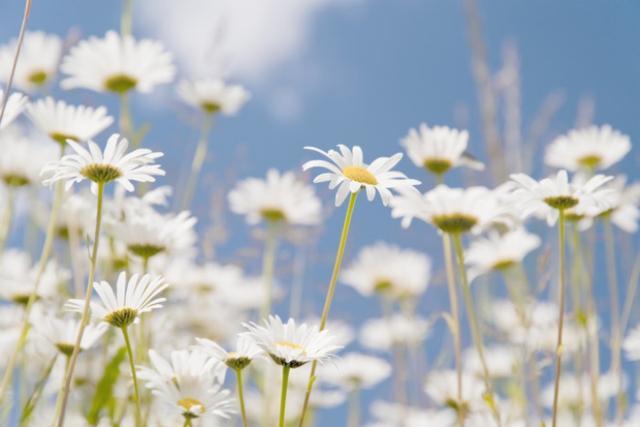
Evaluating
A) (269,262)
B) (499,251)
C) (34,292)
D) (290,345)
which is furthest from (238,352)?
(499,251)

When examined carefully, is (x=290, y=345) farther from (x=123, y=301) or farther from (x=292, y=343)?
(x=123, y=301)

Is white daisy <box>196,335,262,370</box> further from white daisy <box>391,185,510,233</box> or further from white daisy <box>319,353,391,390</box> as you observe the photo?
white daisy <box>319,353,391,390</box>

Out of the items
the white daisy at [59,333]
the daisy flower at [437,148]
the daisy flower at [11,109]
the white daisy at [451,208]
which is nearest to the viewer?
the daisy flower at [11,109]

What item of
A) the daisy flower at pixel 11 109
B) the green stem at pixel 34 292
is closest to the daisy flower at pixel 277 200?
the green stem at pixel 34 292

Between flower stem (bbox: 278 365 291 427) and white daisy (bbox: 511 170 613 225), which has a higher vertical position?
white daisy (bbox: 511 170 613 225)

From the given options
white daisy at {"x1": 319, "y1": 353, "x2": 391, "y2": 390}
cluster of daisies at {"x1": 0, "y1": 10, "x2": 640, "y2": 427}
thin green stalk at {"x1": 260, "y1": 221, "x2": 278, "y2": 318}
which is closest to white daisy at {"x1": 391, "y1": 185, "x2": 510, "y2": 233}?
cluster of daisies at {"x1": 0, "y1": 10, "x2": 640, "y2": 427}

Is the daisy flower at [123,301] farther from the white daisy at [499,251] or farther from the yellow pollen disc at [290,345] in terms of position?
the white daisy at [499,251]
